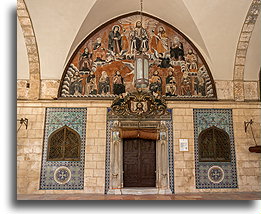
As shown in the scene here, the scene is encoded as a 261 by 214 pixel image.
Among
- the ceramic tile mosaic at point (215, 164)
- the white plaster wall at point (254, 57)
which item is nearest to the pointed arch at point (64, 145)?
the ceramic tile mosaic at point (215, 164)

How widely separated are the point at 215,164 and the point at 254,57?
298 centimetres

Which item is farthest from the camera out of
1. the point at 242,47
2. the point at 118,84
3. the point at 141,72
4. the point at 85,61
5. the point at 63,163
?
the point at 85,61

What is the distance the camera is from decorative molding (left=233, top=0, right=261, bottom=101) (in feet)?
20.0

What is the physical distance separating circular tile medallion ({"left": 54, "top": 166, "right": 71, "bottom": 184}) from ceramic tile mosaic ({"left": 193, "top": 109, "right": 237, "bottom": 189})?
3246 millimetres

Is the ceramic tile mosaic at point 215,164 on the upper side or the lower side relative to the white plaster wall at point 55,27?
lower

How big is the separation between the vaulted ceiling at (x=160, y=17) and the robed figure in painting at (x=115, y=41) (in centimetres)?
37

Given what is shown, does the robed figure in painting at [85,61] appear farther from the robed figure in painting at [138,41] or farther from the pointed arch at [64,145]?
the pointed arch at [64,145]

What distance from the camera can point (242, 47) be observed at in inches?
268

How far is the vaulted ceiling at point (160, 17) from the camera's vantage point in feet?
20.1

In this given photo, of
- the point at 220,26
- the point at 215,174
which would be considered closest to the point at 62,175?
the point at 215,174

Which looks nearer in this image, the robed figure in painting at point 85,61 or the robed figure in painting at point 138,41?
the robed figure in painting at point 85,61

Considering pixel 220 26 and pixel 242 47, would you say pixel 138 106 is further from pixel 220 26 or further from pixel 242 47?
pixel 242 47

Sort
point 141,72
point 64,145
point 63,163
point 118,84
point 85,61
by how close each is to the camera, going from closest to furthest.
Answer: point 141,72
point 63,163
point 64,145
point 118,84
point 85,61

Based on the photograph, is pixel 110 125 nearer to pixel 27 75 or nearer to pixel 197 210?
pixel 27 75
